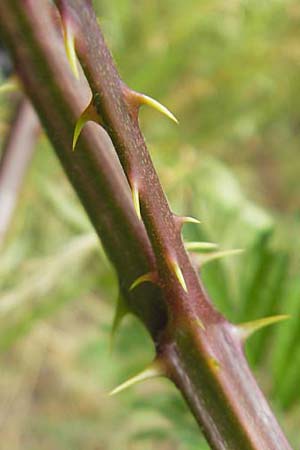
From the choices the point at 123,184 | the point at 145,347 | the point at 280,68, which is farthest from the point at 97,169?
the point at 280,68

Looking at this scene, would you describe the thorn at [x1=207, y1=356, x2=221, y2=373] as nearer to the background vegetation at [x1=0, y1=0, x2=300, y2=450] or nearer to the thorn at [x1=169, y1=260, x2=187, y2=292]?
the thorn at [x1=169, y1=260, x2=187, y2=292]

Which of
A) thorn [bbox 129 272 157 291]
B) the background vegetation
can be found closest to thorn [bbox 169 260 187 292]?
thorn [bbox 129 272 157 291]

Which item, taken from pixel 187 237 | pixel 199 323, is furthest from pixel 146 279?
pixel 187 237

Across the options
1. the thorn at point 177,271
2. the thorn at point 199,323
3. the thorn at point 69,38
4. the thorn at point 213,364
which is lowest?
the thorn at point 213,364

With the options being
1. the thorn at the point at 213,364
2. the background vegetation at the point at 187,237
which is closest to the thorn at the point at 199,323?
the thorn at the point at 213,364

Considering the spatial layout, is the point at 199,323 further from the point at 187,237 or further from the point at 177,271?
the point at 187,237

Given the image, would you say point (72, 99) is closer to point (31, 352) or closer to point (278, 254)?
point (278, 254)

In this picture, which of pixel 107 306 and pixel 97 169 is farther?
pixel 107 306

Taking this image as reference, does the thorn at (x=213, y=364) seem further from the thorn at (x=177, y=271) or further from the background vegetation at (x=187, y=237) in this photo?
the background vegetation at (x=187, y=237)

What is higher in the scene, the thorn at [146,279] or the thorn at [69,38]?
the thorn at [69,38]
